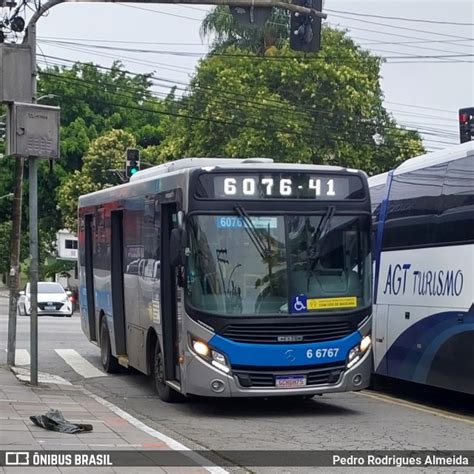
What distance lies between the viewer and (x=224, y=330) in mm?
12203

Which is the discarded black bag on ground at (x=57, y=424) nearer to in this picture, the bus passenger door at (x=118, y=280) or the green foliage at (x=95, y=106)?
the bus passenger door at (x=118, y=280)

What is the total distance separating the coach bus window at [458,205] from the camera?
42.2ft

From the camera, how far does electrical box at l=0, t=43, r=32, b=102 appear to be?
1498 centimetres

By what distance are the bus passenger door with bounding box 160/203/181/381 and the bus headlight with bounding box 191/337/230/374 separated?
0.92 metres

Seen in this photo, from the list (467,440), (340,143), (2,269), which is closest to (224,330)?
(467,440)

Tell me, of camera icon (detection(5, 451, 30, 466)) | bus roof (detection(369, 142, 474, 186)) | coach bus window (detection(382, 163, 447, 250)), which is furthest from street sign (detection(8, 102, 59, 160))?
camera icon (detection(5, 451, 30, 466))

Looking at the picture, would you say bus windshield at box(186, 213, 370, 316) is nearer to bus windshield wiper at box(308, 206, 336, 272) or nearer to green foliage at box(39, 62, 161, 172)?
bus windshield wiper at box(308, 206, 336, 272)

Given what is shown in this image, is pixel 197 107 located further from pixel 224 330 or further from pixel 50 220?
pixel 224 330

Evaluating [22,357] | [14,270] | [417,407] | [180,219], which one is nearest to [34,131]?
[180,219]

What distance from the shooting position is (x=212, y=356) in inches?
483

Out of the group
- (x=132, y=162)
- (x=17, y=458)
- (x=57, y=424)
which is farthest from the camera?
(x=132, y=162)

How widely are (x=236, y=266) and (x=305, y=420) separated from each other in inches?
84.0

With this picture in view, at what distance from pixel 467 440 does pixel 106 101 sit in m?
56.4

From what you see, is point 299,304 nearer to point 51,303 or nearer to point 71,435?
point 71,435
